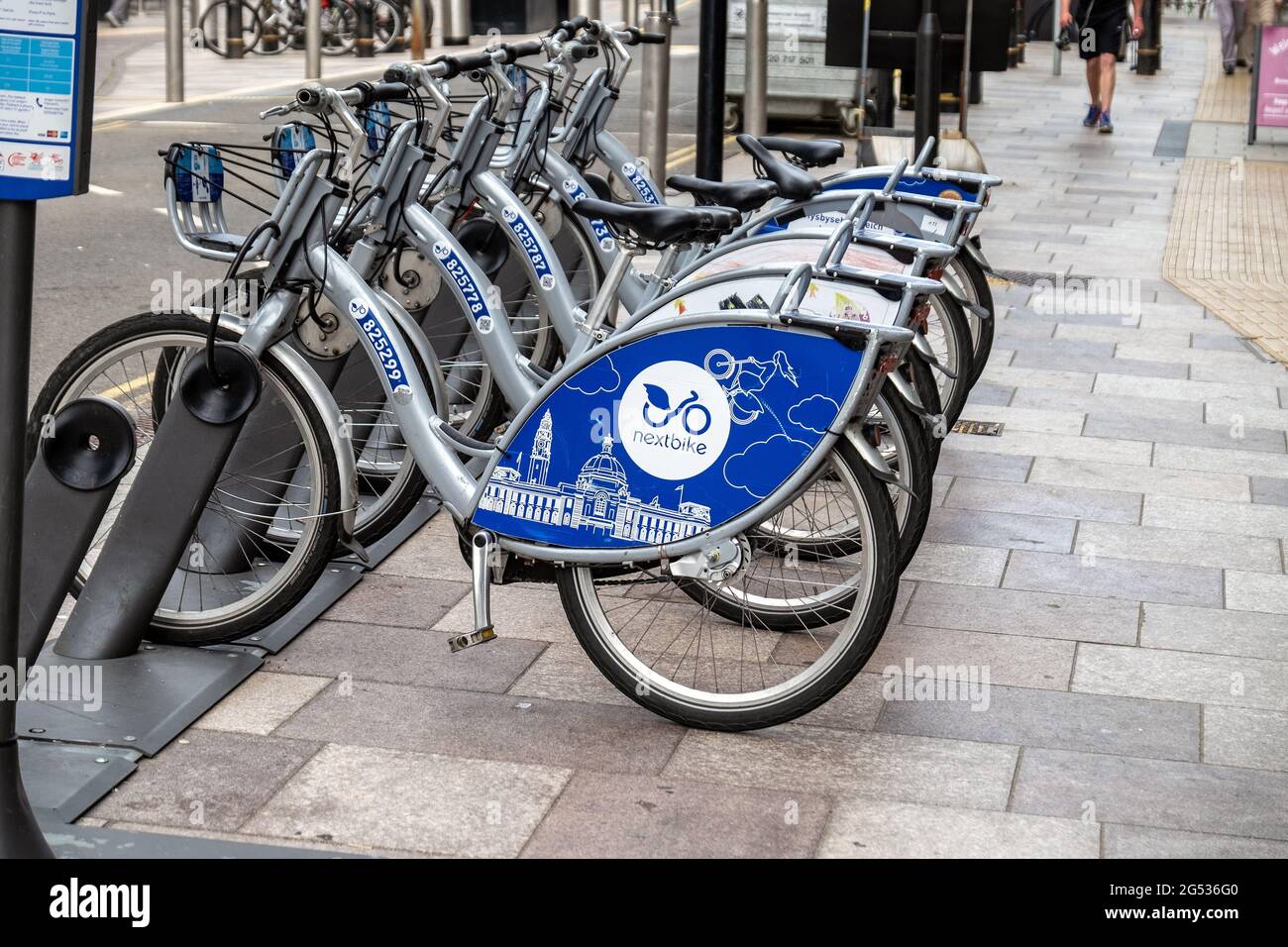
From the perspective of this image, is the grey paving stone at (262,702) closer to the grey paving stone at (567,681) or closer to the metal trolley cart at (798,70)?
the grey paving stone at (567,681)

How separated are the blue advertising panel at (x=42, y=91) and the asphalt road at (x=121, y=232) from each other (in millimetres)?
3876

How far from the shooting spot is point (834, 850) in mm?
3523

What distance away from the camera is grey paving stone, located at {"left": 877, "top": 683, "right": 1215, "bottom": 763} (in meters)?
4.07

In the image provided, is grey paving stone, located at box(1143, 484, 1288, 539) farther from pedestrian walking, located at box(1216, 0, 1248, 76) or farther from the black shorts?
pedestrian walking, located at box(1216, 0, 1248, 76)

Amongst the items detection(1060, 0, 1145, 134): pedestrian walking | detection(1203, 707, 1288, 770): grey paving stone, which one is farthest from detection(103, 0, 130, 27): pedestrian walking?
detection(1203, 707, 1288, 770): grey paving stone

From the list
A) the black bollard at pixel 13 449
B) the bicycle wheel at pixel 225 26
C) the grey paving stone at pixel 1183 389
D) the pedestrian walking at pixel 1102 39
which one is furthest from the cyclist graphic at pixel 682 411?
the bicycle wheel at pixel 225 26

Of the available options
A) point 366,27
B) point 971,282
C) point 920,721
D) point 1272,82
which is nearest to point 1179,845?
point 920,721

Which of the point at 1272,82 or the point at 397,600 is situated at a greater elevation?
the point at 1272,82

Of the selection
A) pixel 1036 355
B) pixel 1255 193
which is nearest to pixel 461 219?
pixel 1036 355

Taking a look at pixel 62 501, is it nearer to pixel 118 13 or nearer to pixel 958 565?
pixel 958 565

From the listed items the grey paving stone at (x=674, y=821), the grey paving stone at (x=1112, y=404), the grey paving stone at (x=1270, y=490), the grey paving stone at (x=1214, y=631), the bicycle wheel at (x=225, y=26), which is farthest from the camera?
the bicycle wheel at (x=225, y=26)

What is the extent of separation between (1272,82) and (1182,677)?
12.7 metres

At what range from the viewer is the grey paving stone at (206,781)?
3.61m

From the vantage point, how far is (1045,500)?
6012 mm
